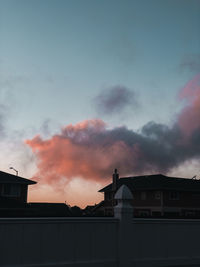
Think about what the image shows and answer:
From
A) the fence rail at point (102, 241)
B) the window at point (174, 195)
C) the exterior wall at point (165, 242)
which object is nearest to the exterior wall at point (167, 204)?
the window at point (174, 195)

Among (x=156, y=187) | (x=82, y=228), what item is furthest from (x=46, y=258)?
(x=156, y=187)

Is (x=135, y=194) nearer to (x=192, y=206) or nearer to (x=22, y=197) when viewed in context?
(x=192, y=206)

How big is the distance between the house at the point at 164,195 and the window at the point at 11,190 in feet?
45.9

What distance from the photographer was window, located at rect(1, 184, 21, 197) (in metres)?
44.5

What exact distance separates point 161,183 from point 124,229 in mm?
40089

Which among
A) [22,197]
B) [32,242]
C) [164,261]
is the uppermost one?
[22,197]

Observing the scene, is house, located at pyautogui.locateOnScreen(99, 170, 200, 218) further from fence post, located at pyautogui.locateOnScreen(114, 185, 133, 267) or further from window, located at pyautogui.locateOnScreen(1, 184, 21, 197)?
fence post, located at pyautogui.locateOnScreen(114, 185, 133, 267)

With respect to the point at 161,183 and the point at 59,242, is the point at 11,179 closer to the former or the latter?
the point at 161,183

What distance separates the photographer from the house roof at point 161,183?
A: 1998 inches

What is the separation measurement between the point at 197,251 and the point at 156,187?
124ft

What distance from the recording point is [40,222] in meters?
10.6

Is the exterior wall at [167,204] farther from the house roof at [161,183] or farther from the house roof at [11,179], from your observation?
the house roof at [11,179]

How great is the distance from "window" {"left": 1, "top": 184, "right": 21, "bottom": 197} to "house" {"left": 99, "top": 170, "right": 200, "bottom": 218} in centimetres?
1400


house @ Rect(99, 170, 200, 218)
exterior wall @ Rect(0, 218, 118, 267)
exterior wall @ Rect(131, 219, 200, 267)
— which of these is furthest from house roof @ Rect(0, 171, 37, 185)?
exterior wall @ Rect(0, 218, 118, 267)
